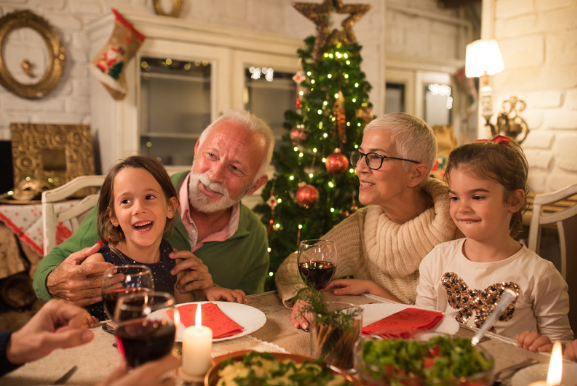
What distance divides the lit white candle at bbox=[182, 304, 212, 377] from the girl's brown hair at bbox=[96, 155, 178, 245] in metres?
0.76

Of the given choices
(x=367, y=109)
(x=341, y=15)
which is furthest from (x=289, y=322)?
(x=341, y=15)

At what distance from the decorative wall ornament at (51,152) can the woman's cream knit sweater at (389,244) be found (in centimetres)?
215

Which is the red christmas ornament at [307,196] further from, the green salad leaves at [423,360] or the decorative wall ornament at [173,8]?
the green salad leaves at [423,360]

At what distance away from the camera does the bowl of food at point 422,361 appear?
0.66 meters

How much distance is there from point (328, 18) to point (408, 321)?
2.95m

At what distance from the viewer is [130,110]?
10.6 feet

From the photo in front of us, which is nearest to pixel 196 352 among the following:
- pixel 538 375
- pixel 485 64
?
pixel 538 375

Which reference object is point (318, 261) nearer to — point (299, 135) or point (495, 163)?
point (495, 163)

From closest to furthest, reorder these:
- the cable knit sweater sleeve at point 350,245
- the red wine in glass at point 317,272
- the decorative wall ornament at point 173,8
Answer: the red wine in glass at point 317,272
the cable knit sweater sleeve at point 350,245
the decorative wall ornament at point 173,8

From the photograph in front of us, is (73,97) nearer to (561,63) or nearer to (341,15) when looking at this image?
(341,15)

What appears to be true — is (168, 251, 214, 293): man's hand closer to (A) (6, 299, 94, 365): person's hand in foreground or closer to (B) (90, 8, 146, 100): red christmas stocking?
(A) (6, 299, 94, 365): person's hand in foreground

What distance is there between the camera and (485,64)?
10.3ft

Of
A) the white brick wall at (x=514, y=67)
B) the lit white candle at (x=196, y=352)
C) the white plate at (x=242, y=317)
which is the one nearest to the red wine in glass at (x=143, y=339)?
the lit white candle at (x=196, y=352)

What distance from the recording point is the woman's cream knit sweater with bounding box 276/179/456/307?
5.27 feet
